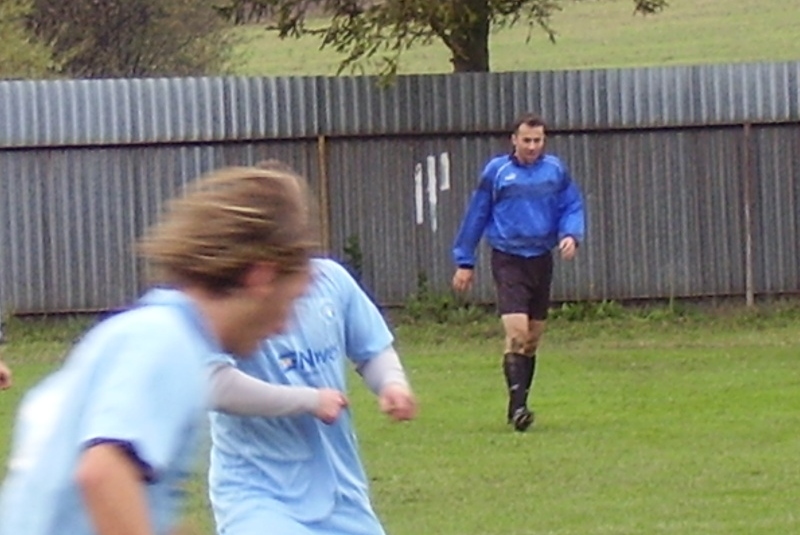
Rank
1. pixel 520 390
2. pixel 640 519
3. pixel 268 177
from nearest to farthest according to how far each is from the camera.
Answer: pixel 268 177, pixel 640 519, pixel 520 390

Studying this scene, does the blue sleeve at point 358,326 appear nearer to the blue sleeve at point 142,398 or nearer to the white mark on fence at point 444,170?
the blue sleeve at point 142,398

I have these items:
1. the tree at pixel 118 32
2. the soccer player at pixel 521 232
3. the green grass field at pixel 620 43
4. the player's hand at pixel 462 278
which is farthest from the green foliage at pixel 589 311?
the green grass field at pixel 620 43

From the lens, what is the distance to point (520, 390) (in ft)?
43.6

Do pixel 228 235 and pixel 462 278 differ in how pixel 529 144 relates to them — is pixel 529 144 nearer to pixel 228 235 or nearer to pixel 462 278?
pixel 462 278

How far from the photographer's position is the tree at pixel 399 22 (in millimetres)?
20781

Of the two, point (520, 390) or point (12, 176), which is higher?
point (12, 176)

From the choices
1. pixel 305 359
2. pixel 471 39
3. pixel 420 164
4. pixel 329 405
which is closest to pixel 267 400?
pixel 329 405

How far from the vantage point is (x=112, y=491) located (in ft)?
10.3

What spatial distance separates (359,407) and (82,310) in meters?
6.02

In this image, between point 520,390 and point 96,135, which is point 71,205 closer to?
point 96,135

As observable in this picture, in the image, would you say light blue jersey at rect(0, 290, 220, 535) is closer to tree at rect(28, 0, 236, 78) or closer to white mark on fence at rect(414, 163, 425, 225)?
white mark on fence at rect(414, 163, 425, 225)

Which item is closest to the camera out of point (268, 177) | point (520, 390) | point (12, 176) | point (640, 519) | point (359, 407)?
point (268, 177)

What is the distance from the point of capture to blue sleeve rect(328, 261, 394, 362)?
5602mm

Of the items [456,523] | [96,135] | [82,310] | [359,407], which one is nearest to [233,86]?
[96,135]
